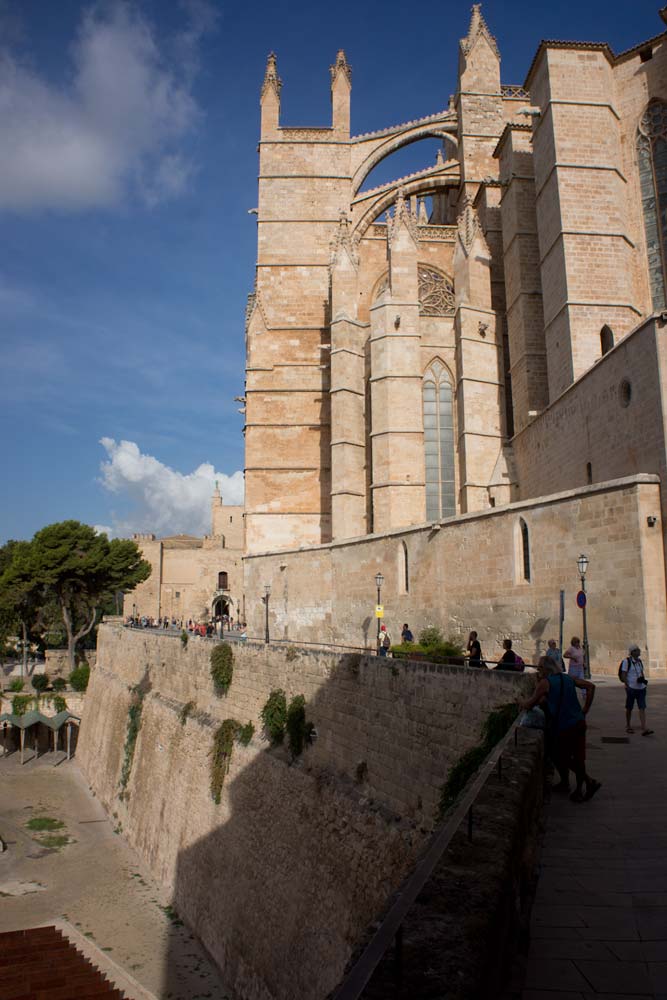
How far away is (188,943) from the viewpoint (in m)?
13.0

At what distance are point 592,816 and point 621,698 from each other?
5.28 metres

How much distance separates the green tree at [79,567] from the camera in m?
34.0

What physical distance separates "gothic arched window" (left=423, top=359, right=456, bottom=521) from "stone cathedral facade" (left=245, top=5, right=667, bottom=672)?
0.06m

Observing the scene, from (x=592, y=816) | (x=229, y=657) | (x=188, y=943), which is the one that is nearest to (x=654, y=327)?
(x=592, y=816)

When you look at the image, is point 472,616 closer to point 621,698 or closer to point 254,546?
point 621,698

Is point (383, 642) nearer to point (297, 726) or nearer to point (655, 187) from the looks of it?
point (297, 726)

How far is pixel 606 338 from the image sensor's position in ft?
58.9

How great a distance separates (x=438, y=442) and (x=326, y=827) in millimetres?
13899

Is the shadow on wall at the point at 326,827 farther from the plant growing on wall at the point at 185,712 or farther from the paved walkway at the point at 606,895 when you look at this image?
the plant growing on wall at the point at 185,712

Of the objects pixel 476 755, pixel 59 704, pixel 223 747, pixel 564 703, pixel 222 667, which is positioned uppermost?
pixel 564 703

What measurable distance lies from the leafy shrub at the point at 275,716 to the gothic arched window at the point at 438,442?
9369 mm

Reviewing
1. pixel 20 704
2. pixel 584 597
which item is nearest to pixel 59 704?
pixel 20 704

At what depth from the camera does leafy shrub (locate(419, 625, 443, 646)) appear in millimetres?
14844

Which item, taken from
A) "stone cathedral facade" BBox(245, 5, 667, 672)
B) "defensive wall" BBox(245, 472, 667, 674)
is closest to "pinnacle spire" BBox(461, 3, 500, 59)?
"stone cathedral facade" BBox(245, 5, 667, 672)
